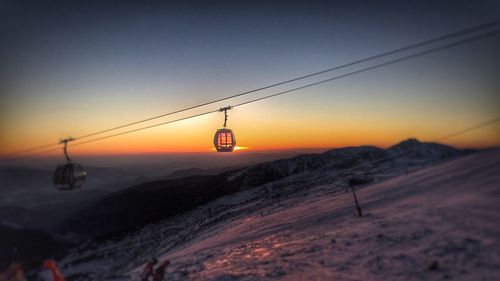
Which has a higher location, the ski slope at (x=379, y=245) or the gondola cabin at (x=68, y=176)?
the gondola cabin at (x=68, y=176)

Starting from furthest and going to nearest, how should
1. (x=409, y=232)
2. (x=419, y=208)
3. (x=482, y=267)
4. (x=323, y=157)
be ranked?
(x=323, y=157) → (x=419, y=208) → (x=409, y=232) → (x=482, y=267)

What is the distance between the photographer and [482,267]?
1030 cm

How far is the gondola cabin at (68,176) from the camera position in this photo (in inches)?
543

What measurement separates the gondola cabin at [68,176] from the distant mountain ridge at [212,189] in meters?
54.3

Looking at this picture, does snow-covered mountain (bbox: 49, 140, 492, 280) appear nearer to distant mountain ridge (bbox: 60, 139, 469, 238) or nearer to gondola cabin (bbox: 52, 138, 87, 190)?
distant mountain ridge (bbox: 60, 139, 469, 238)

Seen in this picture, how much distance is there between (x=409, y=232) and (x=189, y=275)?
986cm

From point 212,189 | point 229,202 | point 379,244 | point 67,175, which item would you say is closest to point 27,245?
point 212,189

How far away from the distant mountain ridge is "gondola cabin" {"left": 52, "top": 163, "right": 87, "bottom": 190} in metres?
54.3

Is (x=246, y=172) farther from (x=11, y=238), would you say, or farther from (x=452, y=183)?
(x=452, y=183)

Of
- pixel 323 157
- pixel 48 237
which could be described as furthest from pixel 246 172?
pixel 48 237

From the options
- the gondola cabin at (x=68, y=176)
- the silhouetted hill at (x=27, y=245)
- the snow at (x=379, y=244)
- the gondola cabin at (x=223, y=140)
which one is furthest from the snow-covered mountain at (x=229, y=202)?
the silhouetted hill at (x=27, y=245)

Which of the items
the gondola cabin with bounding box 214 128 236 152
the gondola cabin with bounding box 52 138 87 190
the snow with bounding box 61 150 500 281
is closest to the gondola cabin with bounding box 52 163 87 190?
the gondola cabin with bounding box 52 138 87 190

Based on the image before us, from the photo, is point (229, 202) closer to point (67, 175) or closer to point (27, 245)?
point (67, 175)

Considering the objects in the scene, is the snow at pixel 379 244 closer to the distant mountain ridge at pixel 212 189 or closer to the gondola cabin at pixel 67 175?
the gondola cabin at pixel 67 175
